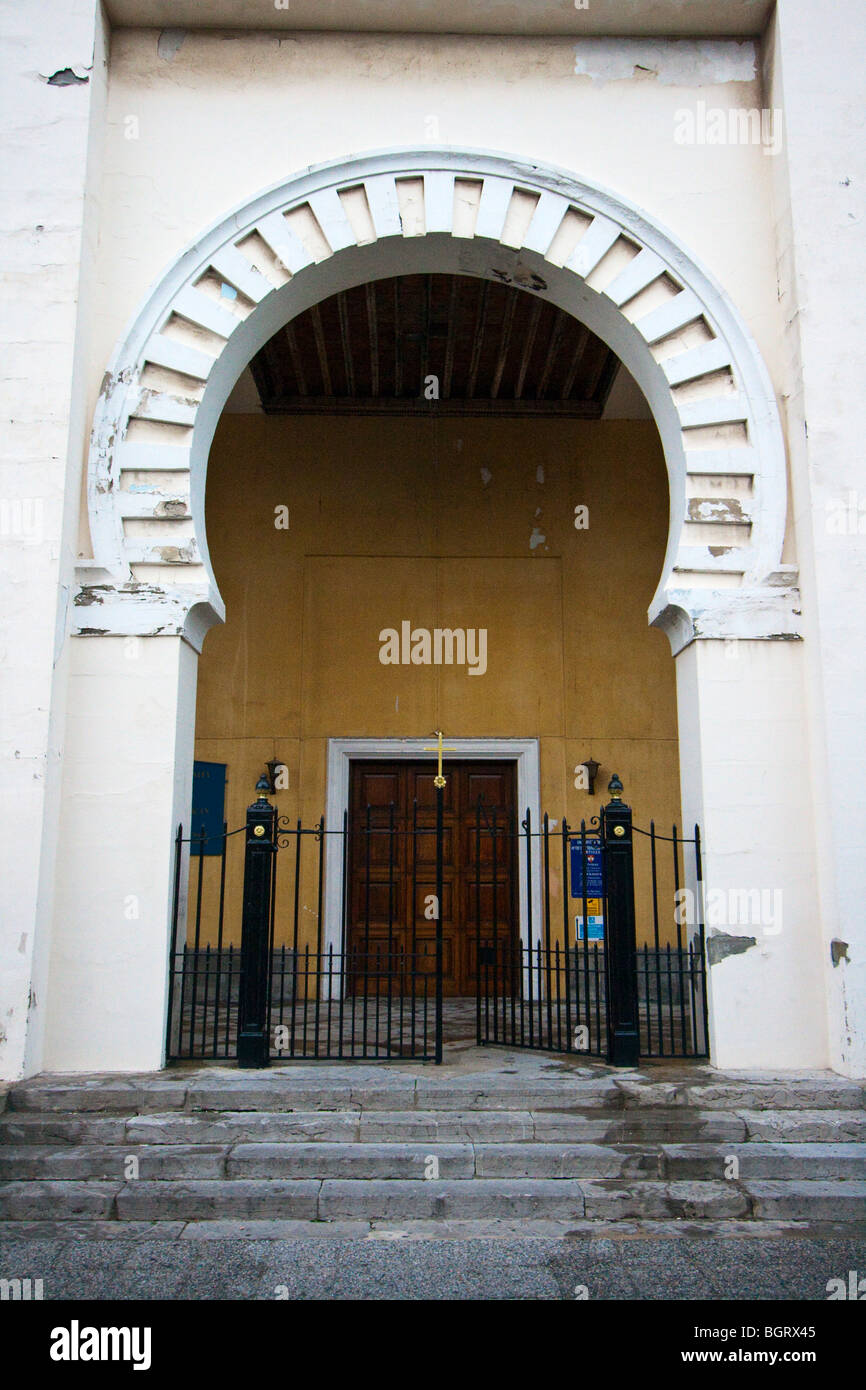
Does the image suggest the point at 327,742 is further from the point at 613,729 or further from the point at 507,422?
the point at 507,422

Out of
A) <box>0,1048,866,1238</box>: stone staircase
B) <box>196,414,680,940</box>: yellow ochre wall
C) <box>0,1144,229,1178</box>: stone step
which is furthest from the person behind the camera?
<box>196,414,680,940</box>: yellow ochre wall

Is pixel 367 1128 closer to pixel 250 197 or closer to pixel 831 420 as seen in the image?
pixel 831 420

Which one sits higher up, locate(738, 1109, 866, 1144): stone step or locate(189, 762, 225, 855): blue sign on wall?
locate(189, 762, 225, 855): blue sign on wall

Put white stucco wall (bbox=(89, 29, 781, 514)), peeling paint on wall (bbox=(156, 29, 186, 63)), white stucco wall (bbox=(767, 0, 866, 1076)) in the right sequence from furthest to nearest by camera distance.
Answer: peeling paint on wall (bbox=(156, 29, 186, 63))
white stucco wall (bbox=(89, 29, 781, 514))
white stucco wall (bbox=(767, 0, 866, 1076))

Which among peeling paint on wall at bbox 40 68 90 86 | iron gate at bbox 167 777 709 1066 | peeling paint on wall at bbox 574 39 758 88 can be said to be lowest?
iron gate at bbox 167 777 709 1066

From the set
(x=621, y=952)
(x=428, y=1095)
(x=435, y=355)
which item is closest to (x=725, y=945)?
(x=621, y=952)

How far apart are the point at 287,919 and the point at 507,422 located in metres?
5.52

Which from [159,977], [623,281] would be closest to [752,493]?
[623,281]

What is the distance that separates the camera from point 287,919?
9.70 m

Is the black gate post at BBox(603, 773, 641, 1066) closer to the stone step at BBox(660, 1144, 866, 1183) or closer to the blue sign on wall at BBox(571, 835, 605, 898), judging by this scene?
the stone step at BBox(660, 1144, 866, 1183)

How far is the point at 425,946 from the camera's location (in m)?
10.0

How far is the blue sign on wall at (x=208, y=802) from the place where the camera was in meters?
9.66

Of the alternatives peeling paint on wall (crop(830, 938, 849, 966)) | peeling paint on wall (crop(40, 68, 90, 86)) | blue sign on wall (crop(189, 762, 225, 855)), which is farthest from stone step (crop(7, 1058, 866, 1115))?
peeling paint on wall (crop(40, 68, 90, 86))

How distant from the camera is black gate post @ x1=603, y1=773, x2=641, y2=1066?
6168 mm
